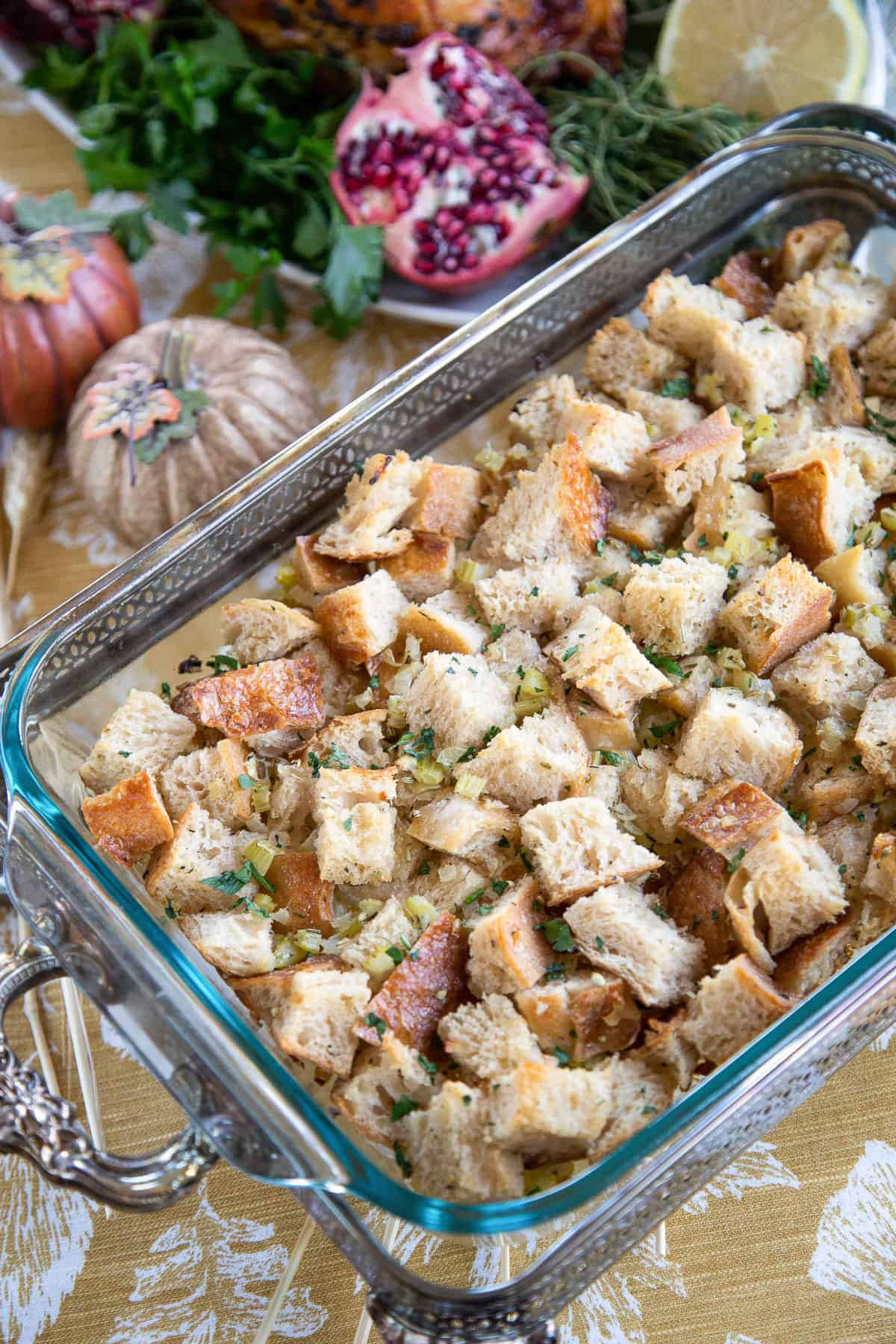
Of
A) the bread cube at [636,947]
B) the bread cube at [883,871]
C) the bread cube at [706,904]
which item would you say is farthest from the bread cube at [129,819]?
the bread cube at [883,871]

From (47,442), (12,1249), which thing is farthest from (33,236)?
(12,1249)

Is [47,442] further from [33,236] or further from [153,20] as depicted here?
[153,20]

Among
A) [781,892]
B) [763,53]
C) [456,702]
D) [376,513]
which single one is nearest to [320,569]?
[376,513]

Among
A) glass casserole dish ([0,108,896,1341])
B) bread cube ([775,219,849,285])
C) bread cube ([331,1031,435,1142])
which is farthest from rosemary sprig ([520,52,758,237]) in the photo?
bread cube ([331,1031,435,1142])

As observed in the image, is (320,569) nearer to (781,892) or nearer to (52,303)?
(781,892)

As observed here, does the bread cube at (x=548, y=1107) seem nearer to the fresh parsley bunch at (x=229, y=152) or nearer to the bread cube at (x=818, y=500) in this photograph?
the bread cube at (x=818, y=500)

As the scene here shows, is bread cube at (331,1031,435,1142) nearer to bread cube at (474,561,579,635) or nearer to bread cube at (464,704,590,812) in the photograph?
bread cube at (464,704,590,812)
